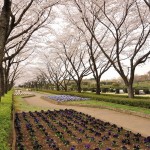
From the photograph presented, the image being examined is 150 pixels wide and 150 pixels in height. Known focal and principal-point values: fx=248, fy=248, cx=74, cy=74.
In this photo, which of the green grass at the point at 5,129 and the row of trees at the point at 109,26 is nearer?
the green grass at the point at 5,129

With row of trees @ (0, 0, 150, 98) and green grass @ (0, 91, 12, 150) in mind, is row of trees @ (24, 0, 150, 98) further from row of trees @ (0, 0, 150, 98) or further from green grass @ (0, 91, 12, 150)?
green grass @ (0, 91, 12, 150)

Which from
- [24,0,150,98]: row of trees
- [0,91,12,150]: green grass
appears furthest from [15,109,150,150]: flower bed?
[24,0,150,98]: row of trees

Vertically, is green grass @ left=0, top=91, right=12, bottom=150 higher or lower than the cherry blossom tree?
lower

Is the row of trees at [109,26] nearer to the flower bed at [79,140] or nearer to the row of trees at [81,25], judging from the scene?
the row of trees at [81,25]

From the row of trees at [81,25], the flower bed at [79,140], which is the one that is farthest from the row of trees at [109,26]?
the flower bed at [79,140]

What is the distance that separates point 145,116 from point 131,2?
35.2 feet

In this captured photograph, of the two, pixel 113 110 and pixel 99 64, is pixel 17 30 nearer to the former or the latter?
pixel 113 110

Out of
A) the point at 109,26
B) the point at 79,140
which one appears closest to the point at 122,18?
the point at 109,26

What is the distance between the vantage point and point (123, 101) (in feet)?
59.5

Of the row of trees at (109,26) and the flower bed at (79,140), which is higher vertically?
the row of trees at (109,26)

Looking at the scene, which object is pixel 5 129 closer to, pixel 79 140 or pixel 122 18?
pixel 79 140

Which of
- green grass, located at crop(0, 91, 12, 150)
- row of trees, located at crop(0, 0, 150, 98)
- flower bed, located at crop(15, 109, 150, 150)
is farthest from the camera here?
row of trees, located at crop(0, 0, 150, 98)

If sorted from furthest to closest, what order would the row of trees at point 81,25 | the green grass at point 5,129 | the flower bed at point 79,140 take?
the row of trees at point 81,25 < the flower bed at point 79,140 < the green grass at point 5,129

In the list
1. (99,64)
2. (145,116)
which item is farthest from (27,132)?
(99,64)
